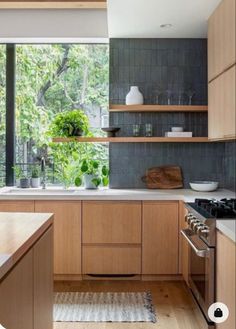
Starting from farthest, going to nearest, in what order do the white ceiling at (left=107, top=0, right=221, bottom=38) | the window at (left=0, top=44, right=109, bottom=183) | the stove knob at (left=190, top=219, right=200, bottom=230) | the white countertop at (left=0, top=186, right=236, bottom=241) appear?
the window at (left=0, top=44, right=109, bottom=183) → the white countertop at (left=0, top=186, right=236, bottom=241) → the white ceiling at (left=107, top=0, right=221, bottom=38) → the stove knob at (left=190, top=219, right=200, bottom=230)

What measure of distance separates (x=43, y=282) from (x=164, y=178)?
2.26 meters

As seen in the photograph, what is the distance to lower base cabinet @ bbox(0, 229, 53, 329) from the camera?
156 centimetres

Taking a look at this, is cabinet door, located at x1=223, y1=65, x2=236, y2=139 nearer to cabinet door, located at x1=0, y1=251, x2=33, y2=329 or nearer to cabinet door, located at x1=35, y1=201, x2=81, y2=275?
cabinet door, located at x1=35, y1=201, x2=81, y2=275

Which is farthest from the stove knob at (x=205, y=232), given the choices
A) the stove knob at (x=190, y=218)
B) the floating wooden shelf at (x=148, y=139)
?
the floating wooden shelf at (x=148, y=139)

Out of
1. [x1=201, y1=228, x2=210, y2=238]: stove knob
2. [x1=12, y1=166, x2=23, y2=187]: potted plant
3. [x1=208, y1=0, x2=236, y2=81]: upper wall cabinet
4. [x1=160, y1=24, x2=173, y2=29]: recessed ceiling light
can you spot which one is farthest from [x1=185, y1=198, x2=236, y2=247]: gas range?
[x1=12, y1=166, x2=23, y2=187]: potted plant

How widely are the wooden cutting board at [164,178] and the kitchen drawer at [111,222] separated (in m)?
0.58

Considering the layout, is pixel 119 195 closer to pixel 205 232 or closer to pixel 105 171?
pixel 105 171

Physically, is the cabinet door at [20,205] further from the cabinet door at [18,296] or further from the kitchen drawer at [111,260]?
the cabinet door at [18,296]

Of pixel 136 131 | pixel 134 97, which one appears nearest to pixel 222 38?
pixel 134 97

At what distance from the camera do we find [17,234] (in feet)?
6.38

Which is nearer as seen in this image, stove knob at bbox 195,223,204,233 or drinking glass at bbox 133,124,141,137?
stove knob at bbox 195,223,204,233

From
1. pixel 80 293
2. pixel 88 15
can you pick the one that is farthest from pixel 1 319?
pixel 88 15

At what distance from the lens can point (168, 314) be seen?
308 cm

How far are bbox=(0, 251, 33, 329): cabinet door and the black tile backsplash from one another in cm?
247
